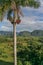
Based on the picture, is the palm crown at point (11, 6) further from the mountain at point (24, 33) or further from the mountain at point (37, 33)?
the mountain at point (24, 33)

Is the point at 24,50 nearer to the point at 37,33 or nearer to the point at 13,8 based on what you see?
the point at 37,33

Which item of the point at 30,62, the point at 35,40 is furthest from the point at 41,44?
the point at 30,62

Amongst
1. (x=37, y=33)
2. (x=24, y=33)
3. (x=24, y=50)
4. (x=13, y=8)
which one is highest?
(x=13, y=8)

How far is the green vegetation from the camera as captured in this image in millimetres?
21691

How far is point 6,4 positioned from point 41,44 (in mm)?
6613

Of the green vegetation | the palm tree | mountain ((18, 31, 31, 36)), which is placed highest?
the palm tree

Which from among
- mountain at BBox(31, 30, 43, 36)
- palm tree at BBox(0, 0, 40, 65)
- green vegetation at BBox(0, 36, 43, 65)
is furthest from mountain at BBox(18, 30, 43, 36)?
palm tree at BBox(0, 0, 40, 65)

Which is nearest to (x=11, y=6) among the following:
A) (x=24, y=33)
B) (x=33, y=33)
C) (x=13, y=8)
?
(x=13, y=8)

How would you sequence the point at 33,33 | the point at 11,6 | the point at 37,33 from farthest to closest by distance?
the point at 33,33 → the point at 37,33 → the point at 11,6

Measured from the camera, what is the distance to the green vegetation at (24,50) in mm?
21691

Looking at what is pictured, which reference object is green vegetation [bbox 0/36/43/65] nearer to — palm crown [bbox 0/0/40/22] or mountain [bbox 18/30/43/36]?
mountain [bbox 18/30/43/36]

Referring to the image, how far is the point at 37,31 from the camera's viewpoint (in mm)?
24625

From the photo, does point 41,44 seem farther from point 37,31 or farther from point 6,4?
point 6,4

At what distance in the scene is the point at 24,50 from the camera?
2277cm
